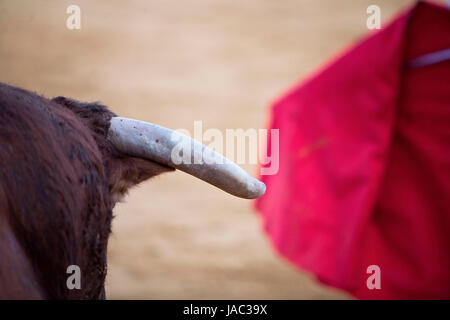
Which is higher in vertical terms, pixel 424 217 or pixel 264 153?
pixel 264 153

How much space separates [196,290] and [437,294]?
9.21 feet

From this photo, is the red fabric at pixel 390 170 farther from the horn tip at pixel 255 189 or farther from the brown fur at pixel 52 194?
the brown fur at pixel 52 194

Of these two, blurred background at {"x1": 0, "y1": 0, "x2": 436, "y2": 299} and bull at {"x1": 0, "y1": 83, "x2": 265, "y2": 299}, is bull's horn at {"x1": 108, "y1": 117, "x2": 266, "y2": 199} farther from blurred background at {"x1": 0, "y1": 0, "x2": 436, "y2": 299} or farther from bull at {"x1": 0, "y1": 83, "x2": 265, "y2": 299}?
blurred background at {"x1": 0, "y1": 0, "x2": 436, "y2": 299}

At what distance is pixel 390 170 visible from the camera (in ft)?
11.7

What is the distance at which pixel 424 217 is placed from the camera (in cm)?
340

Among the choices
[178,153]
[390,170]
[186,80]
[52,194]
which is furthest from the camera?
[186,80]

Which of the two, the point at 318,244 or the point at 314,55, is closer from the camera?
the point at 318,244

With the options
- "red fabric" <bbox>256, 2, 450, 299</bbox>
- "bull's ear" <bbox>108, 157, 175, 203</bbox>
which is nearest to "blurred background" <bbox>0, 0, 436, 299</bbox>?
"red fabric" <bbox>256, 2, 450, 299</bbox>

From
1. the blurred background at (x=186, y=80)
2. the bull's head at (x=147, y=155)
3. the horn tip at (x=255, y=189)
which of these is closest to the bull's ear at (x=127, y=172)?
the bull's head at (x=147, y=155)

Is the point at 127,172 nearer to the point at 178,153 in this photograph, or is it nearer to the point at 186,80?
the point at 178,153

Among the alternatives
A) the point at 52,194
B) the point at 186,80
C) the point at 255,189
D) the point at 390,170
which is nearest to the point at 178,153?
the point at 255,189

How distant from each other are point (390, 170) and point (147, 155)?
104 inches
